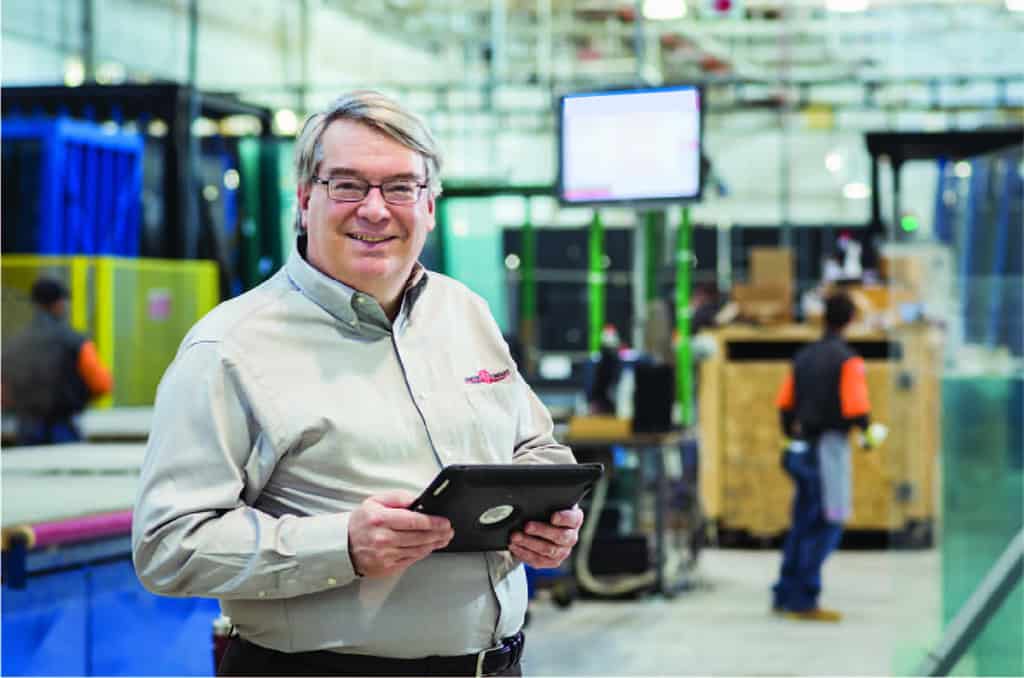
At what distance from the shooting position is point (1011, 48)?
2031cm

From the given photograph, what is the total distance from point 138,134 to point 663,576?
4.85 metres

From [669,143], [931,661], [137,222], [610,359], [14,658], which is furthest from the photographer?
[137,222]

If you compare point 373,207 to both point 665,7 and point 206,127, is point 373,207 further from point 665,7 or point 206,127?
point 665,7

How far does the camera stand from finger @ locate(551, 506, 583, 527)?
207cm

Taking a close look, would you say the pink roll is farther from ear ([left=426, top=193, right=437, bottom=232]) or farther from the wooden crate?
the wooden crate

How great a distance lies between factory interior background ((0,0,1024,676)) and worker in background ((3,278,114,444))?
0.64 feet

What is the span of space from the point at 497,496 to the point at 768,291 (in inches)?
354

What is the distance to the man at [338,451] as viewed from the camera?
1.94 meters

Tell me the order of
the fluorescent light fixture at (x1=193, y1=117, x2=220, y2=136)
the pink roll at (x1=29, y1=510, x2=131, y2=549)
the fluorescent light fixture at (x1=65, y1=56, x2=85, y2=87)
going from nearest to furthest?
the pink roll at (x1=29, y1=510, x2=131, y2=549)
the fluorescent light fixture at (x1=193, y1=117, x2=220, y2=136)
the fluorescent light fixture at (x1=65, y1=56, x2=85, y2=87)

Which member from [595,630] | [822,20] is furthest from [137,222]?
[822,20]

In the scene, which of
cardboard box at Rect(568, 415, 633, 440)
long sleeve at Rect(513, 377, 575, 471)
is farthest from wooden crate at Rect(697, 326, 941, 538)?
long sleeve at Rect(513, 377, 575, 471)

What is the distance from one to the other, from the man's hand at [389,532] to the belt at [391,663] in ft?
0.51

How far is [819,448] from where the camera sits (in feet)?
26.6

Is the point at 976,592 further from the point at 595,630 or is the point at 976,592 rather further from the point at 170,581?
the point at 595,630
